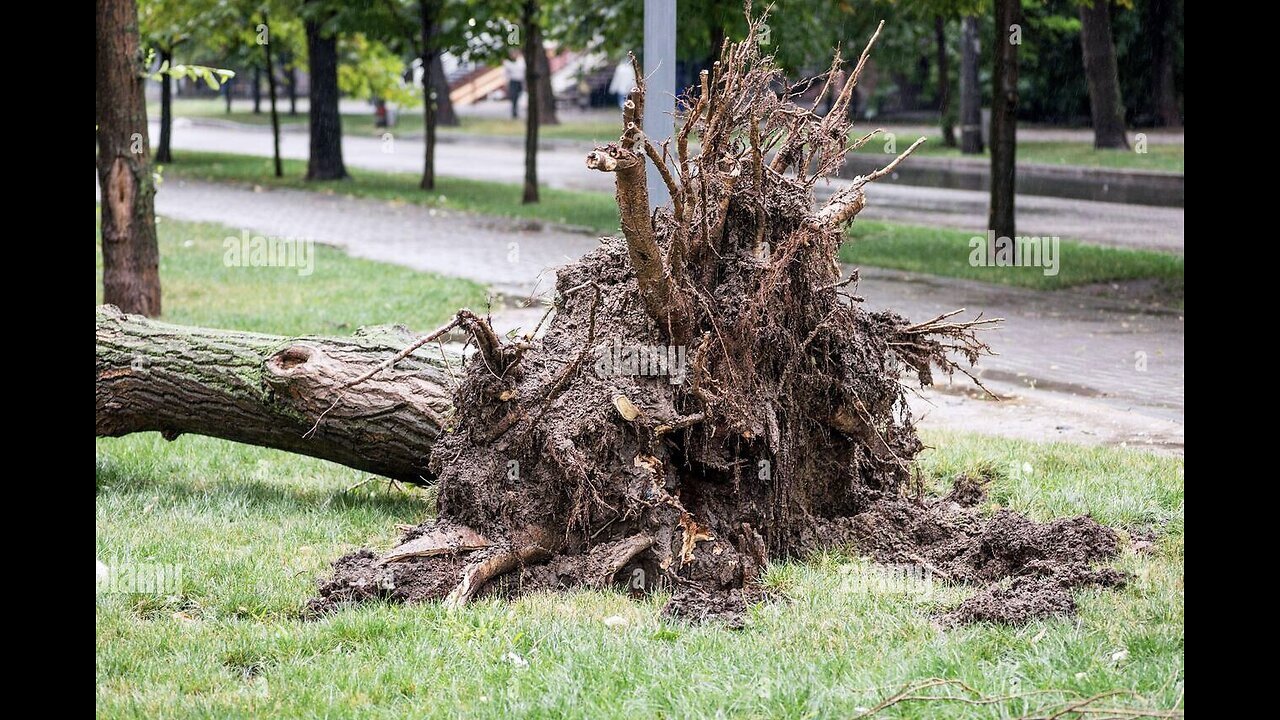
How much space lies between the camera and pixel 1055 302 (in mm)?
12172

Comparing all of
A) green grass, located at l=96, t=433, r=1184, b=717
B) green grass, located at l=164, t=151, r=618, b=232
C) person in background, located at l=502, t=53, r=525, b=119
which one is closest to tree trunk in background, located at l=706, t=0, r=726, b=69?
green grass, located at l=164, t=151, r=618, b=232

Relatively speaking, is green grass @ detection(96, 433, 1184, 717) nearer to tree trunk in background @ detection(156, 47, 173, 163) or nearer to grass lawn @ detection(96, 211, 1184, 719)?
grass lawn @ detection(96, 211, 1184, 719)

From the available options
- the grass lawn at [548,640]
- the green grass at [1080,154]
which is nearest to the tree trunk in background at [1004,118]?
the grass lawn at [548,640]

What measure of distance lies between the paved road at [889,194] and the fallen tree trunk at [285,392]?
10.5 ft

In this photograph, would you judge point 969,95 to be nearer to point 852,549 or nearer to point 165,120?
point 165,120

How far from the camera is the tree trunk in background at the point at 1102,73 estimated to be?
25.9 m

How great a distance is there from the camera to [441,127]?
40281 mm

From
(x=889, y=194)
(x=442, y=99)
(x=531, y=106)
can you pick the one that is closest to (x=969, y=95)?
(x=889, y=194)

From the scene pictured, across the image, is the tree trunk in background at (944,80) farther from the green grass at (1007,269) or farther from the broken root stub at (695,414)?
the broken root stub at (695,414)

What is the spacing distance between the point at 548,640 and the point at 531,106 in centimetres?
1673

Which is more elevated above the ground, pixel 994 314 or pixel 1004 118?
pixel 1004 118

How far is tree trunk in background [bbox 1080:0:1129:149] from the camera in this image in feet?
85.1

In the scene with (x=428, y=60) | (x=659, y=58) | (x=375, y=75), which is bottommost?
(x=659, y=58)
